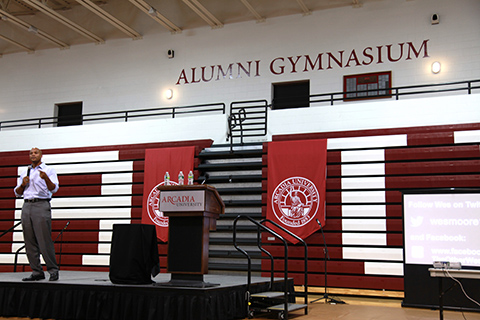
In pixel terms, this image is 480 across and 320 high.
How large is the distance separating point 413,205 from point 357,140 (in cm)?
242

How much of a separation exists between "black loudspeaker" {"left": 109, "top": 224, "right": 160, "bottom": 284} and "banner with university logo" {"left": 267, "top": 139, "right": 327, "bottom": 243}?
4327 millimetres

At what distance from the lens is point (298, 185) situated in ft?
32.0

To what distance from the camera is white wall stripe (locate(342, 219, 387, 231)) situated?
9219 millimetres

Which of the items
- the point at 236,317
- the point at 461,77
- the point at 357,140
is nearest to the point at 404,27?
the point at 461,77

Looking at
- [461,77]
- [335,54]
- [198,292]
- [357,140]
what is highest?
[335,54]

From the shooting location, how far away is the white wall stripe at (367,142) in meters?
9.38

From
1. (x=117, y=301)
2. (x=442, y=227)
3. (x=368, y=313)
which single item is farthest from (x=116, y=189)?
(x=442, y=227)

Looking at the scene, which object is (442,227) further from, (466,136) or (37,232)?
(37,232)

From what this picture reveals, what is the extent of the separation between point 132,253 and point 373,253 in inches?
201

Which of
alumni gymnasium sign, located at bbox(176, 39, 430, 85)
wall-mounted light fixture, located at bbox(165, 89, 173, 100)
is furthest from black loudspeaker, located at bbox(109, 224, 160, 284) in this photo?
wall-mounted light fixture, located at bbox(165, 89, 173, 100)

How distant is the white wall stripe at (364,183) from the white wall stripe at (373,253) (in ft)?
3.75

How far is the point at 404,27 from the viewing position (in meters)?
12.0

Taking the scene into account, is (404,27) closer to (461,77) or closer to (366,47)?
(366,47)

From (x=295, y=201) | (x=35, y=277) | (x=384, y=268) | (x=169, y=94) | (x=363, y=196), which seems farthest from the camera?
(x=169, y=94)
